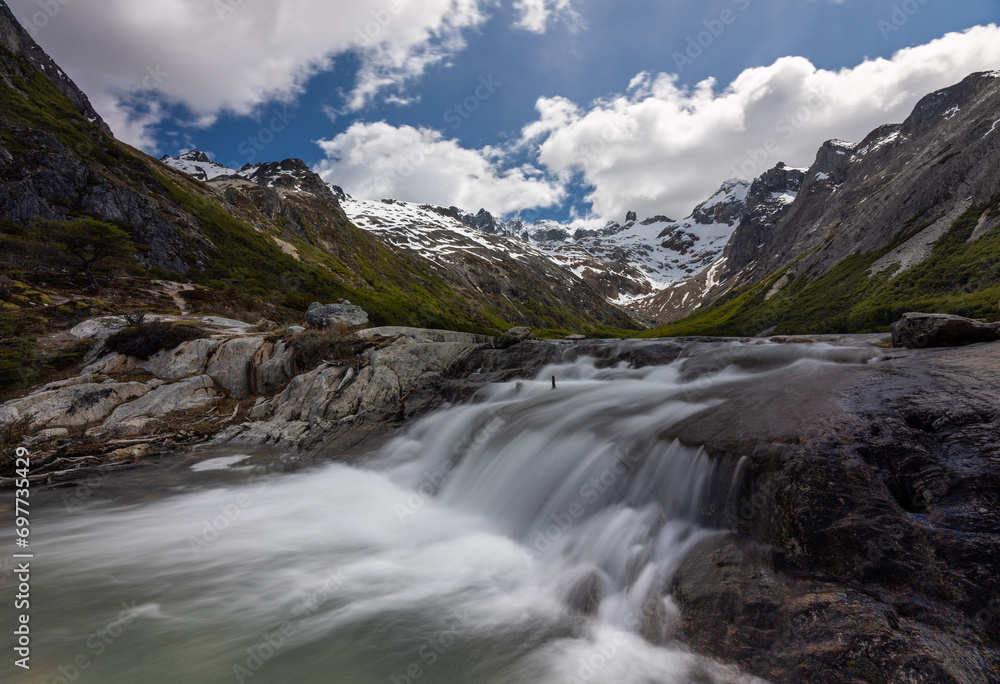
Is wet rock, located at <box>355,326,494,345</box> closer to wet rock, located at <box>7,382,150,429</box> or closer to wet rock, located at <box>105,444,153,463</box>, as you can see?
wet rock, located at <box>105,444,153,463</box>

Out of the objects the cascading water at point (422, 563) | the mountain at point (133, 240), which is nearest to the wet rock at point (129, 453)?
the cascading water at point (422, 563)

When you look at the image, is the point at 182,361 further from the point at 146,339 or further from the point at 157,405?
the point at 157,405

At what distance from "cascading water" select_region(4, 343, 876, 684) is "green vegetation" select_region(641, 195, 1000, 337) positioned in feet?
100

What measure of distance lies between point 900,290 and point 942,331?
47.1 metres

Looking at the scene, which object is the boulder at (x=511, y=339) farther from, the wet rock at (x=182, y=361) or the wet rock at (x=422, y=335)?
the wet rock at (x=182, y=361)

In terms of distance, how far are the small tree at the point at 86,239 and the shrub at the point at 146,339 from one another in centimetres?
1754

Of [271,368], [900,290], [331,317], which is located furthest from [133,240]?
[900,290]

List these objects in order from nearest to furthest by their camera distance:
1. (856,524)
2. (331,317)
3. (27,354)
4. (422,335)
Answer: (856,524) → (27,354) → (422,335) → (331,317)

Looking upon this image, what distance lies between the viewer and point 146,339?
22.6 meters

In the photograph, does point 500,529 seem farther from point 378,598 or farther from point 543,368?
point 543,368

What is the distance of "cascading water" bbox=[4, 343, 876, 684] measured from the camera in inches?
216

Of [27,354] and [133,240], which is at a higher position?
[133,240]

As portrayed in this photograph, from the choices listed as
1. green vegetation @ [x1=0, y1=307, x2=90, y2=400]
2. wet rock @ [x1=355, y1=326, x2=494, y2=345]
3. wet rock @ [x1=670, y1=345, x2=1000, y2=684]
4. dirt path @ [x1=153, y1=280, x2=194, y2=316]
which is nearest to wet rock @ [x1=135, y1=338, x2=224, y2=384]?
green vegetation @ [x1=0, y1=307, x2=90, y2=400]

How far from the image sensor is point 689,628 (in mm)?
5258
